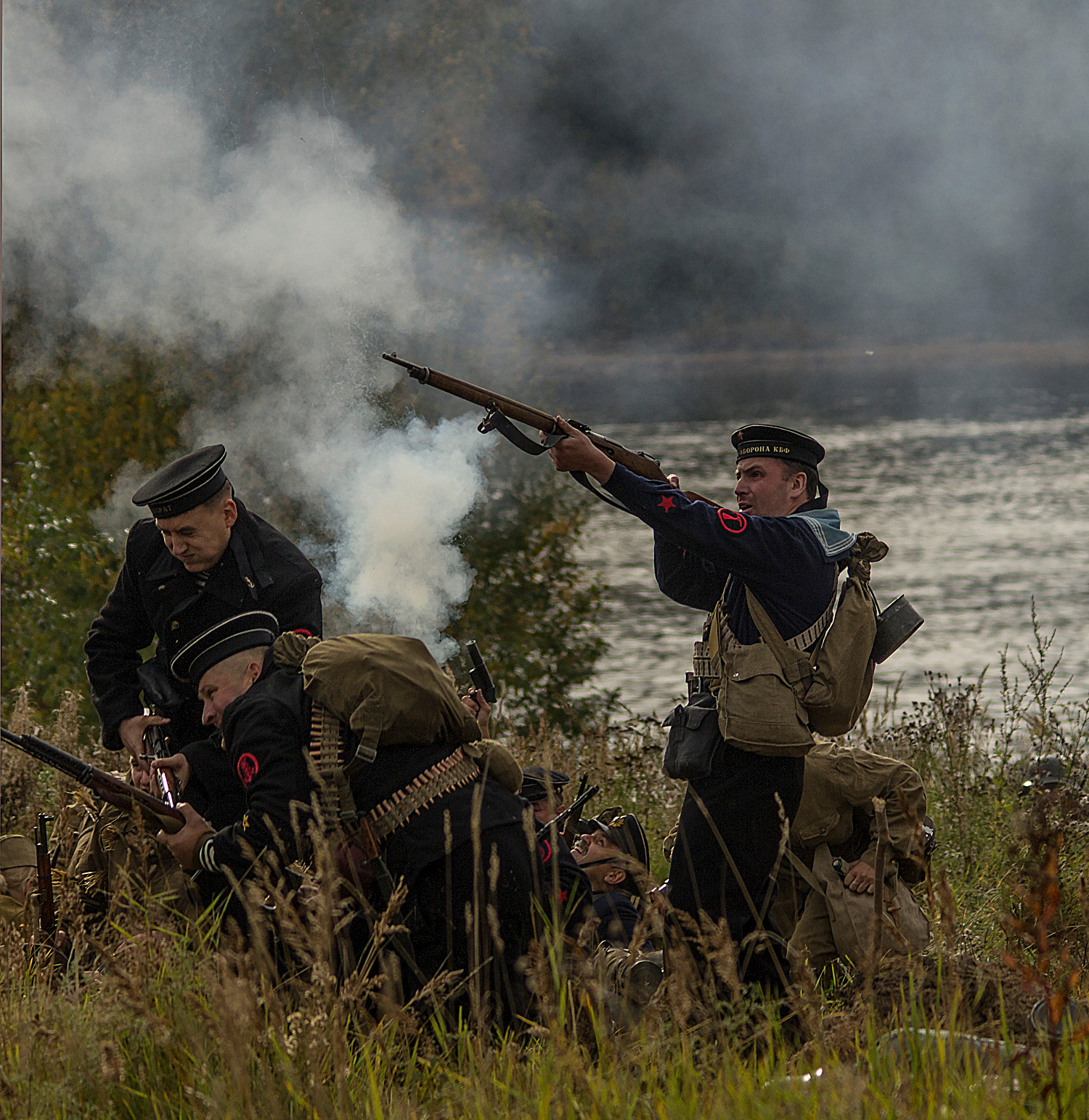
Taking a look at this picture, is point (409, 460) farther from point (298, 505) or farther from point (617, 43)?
point (617, 43)

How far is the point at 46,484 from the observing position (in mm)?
8062

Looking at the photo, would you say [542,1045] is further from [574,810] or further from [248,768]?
[574,810]

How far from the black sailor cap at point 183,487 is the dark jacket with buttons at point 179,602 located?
0.65 feet

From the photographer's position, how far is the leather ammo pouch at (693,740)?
12.9 ft

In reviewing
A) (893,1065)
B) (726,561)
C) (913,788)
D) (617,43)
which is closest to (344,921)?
(893,1065)

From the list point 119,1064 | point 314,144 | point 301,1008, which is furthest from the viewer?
point 314,144

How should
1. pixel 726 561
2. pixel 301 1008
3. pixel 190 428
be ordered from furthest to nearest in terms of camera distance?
pixel 190 428, pixel 726 561, pixel 301 1008

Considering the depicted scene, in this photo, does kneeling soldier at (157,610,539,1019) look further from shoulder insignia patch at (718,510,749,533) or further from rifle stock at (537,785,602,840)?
shoulder insignia patch at (718,510,749,533)

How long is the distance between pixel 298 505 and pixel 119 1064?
5.79 m

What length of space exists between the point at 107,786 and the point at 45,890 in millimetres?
553

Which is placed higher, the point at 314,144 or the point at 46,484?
the point at 314,144

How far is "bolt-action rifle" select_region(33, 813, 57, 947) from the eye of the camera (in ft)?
12.8

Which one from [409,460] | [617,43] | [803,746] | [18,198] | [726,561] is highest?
[617,43]

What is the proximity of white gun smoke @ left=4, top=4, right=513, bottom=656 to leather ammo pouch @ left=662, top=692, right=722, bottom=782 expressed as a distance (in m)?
3.67
